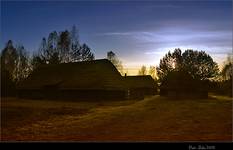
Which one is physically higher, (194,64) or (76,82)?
(194,64)

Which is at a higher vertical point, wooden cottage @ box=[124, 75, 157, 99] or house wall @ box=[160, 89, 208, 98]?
wooden cottage @ box=[124, 75, 157, 99]

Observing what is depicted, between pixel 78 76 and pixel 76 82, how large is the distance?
1.74 m

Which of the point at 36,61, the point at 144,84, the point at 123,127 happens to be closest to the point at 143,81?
the point at 144,84

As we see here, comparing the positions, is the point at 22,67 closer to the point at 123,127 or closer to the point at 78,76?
the point at 78,76

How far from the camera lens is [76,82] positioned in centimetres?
4259

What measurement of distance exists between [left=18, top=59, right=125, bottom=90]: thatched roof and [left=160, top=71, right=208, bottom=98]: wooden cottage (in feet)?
24.0

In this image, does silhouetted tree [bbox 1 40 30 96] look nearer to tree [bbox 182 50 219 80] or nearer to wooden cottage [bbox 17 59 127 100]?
wooden cottage [bbox 17 59 127 100]

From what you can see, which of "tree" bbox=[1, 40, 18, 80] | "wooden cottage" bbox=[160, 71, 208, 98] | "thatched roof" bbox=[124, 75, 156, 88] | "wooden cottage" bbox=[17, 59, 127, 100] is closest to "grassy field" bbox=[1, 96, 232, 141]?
"wooden cottage" bbox=[17, 59, 127, 100]

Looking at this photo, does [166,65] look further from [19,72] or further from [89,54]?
[19,72]

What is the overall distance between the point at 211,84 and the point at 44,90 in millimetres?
24376

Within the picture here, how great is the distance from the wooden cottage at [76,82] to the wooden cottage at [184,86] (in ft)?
23.8

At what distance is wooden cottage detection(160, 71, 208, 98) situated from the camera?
40.8 metres
